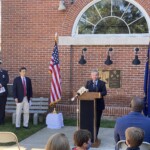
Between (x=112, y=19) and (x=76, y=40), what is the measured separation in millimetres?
1394

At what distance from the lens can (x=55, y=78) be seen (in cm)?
1182

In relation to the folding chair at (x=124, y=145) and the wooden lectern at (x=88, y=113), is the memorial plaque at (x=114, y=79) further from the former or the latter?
the folding chair at (x=124, y=145)

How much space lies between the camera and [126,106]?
1235cm

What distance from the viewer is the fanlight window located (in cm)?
1245

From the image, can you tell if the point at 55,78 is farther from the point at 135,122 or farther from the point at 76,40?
the point at 135,122

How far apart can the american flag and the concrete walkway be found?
3.38 ft

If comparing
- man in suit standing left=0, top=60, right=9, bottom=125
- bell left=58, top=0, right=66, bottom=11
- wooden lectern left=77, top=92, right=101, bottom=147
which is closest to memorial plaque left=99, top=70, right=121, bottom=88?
bell left=58, top=0, right=66, bottom=11

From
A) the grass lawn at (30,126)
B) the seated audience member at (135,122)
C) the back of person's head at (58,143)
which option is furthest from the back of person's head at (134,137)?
the grass lawn at (30,126)

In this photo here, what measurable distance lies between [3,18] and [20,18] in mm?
626

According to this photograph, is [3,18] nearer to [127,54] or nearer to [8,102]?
[8,102]

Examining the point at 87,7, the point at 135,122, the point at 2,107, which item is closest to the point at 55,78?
the point at 2,107

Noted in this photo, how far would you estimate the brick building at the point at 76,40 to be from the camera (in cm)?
1232

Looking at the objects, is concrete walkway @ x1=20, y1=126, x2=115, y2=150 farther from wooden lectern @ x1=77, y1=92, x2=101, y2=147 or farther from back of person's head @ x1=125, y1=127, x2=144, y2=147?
back of person's head @ x1=125, y1=127, x2=144, y2=147

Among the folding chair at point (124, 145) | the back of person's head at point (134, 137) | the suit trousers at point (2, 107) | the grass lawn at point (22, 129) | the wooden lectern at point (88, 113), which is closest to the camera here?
the back of person's head at point (134, 137)
